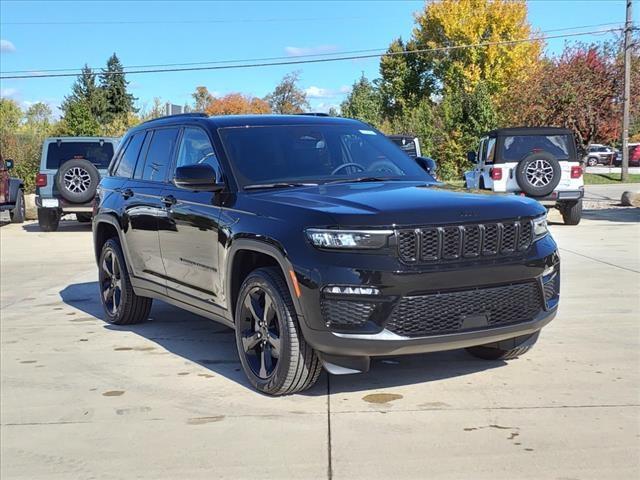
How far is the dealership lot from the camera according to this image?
3568 millimetres

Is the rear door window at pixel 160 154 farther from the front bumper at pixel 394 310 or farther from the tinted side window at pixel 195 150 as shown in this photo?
the front bumper at pixel 394 310

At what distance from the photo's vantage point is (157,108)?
39.9 m

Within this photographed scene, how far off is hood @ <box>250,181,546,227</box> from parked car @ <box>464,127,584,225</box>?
9.35 meters

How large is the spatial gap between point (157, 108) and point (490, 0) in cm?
2259

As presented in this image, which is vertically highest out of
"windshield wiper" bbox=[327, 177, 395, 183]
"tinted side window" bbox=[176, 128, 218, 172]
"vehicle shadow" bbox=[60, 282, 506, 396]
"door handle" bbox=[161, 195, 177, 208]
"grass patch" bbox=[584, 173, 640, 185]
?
"tinted side window" bbox=[176, 128, 218, 172]

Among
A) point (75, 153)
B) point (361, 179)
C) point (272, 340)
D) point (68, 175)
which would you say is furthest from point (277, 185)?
point (75, 153)

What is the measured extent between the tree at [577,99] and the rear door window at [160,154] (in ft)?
87.9

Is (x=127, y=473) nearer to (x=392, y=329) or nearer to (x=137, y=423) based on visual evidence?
(x=137, y=423)

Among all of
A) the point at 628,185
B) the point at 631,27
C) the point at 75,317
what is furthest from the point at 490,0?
the point at 75,317

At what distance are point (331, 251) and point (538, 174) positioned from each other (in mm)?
10663

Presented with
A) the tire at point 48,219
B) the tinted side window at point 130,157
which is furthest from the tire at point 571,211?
the tire at point 48,219

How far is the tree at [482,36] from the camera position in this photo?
46.2m

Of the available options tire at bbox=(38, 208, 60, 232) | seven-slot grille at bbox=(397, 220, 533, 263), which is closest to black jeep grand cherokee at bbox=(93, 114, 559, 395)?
seven-slot grille at bbox=(397, 220, 533, 263)

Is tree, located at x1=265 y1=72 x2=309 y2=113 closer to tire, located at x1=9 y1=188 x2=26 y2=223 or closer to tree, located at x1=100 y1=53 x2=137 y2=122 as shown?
tree, located at x1=100 y1=53 x2=137 y2=122
